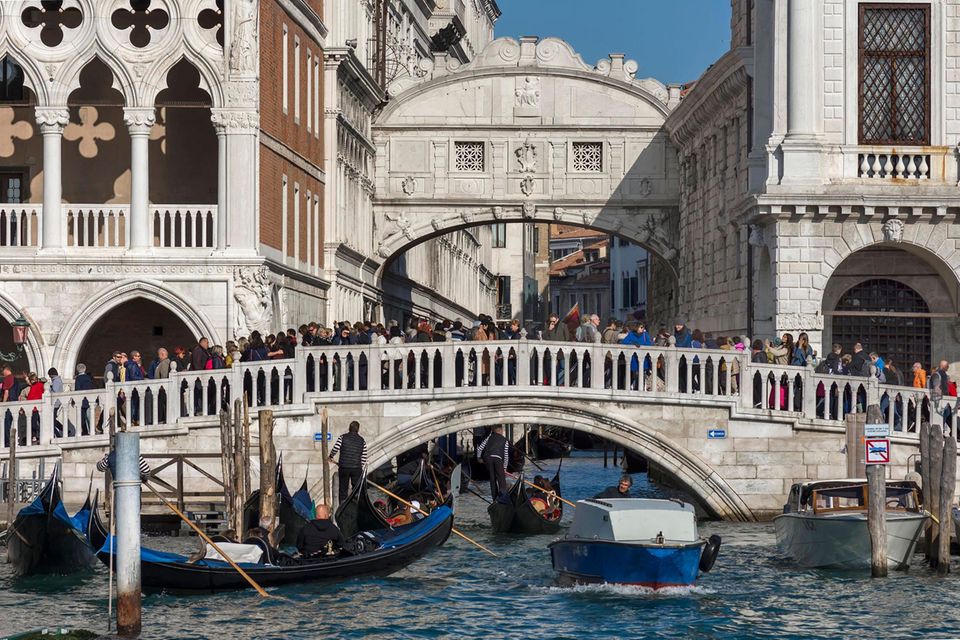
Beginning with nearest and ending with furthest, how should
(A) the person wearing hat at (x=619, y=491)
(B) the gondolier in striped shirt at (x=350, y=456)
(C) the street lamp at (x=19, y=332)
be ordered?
(A) the person wearing hat at (x=619, y=491) → (B) the gondolier in striped shirt at (x=350, y=456) → (C) the street lamp at (x=19, y=332)

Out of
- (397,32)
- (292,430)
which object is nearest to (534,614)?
(292,430)

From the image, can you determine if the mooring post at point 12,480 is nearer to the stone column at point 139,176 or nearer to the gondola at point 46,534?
the gondola at point 46,534

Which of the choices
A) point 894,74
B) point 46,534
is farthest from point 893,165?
point 46,534

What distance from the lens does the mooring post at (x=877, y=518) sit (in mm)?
18484

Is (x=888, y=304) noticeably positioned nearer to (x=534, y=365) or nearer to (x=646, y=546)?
(x=534, y=365)

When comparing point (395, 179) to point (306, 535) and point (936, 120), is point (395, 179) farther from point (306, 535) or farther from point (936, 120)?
point (306, 535)

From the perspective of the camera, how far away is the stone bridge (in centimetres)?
2281

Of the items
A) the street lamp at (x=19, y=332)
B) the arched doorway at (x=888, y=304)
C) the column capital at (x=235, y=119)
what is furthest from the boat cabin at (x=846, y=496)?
the street lamp at (x=19, y=332)

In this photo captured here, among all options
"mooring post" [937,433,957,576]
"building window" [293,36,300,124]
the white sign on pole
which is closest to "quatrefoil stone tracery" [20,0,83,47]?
"building window" [293,36,300,124]

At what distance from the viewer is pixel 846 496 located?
19.9 m

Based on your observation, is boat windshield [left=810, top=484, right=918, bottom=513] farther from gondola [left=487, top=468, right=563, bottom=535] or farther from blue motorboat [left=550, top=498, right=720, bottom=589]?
gondola [left=487, top=468, right=563, bottom=535]

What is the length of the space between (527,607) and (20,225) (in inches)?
476

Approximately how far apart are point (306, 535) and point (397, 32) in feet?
76.4

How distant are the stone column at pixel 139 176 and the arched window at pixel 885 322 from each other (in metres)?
9.97
